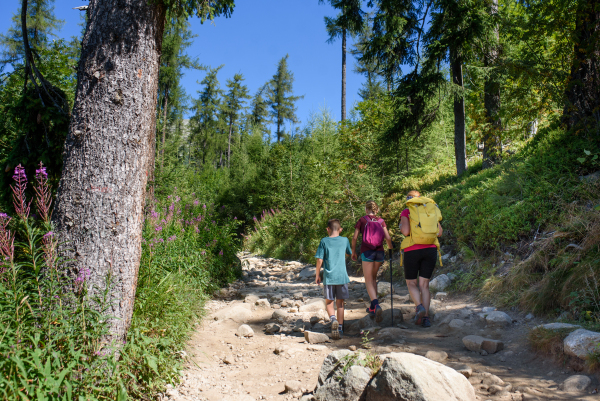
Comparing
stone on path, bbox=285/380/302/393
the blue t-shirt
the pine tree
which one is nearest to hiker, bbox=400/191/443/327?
the blue t-shirt

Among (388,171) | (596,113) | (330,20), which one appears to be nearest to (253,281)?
(388,171)

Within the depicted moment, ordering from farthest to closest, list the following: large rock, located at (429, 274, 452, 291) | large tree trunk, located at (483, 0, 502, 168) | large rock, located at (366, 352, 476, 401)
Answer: large tree trunk, located at (483, 0, 502, 168) → large rock, located at (429, 274, 452, 291) → large rock, located at (366, 352, 476, 401)

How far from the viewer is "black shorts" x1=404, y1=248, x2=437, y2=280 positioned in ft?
18.1

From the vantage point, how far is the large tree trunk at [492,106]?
8.84 metres

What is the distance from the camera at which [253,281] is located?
9.41 m

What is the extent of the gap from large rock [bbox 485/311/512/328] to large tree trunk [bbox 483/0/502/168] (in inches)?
202

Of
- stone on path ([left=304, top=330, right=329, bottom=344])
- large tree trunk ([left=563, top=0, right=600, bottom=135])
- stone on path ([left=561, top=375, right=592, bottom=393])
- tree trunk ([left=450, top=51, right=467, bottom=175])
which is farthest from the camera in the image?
tree trunk ([left=450, top=51, right=467, bottom=175])

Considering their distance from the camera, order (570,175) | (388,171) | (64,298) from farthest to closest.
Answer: (388,171) → (570,175) → (64,298)

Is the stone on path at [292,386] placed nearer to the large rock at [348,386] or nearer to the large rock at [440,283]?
the large rock at [348,386]

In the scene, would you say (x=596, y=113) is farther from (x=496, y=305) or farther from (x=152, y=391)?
(x=152, y=391)

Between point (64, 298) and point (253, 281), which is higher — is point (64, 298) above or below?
above

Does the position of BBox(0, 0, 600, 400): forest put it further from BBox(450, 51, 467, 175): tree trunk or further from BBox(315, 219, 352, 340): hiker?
BBox(315, 219, 352, 340): hiker

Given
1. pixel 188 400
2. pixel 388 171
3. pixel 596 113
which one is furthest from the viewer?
pixel 388 171

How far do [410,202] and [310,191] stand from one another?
8.51 metres
